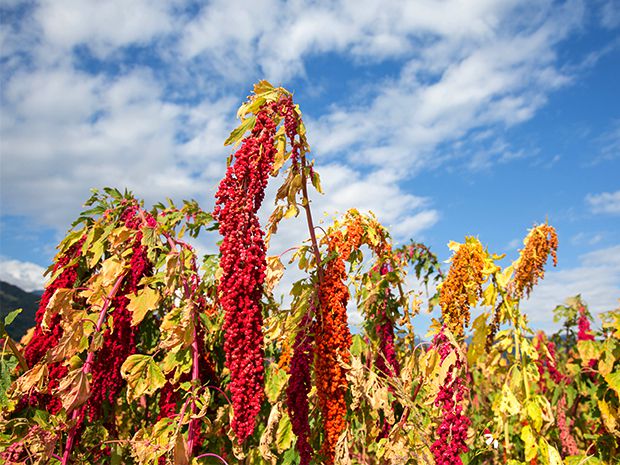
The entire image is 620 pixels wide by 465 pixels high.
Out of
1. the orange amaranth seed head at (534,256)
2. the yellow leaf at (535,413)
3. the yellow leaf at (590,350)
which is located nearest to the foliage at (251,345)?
the yellow leaf at (535,413)

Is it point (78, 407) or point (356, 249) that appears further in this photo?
point (356, 249)

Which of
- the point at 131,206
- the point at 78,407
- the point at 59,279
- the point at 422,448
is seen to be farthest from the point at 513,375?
the point at 59,279

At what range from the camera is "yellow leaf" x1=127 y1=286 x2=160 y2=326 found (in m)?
2.89

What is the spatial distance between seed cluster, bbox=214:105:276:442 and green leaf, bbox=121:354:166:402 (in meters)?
0.77

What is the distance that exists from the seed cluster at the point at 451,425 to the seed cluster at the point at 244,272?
3.01 feet

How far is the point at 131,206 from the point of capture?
11.9 ft

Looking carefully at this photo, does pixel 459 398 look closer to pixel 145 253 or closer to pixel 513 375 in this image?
pixel 513 375

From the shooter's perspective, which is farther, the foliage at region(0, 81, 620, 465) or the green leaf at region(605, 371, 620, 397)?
the green leaf at region(605, 371, 620, 397)

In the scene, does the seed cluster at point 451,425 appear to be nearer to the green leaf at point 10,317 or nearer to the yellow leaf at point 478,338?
the yellow leaf at point 478,338

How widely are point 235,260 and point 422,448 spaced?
1792 mm

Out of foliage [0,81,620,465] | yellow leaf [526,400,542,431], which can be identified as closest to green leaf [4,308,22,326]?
foliage [0,81,620,465]

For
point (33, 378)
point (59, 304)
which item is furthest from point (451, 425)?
point (33, 378)

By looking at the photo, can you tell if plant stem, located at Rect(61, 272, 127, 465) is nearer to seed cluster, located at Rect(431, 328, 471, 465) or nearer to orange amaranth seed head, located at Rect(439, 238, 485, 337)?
seed cluster, located at Rect(431, 328, 471, 465)

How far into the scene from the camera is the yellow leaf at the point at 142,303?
114 inches
